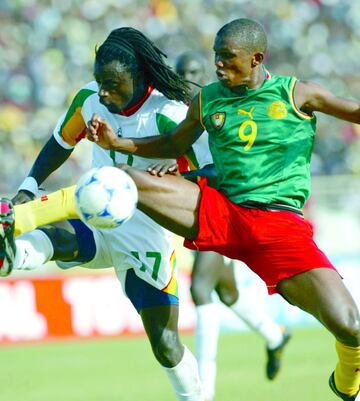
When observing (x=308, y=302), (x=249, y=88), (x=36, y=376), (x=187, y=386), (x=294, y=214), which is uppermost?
(x=249, y=88)

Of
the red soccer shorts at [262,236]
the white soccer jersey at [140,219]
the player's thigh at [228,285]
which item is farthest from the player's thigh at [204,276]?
the red soccer shorts at [262,236]

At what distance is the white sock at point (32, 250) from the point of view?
5.99 m

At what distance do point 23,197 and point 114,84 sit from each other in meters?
0.97

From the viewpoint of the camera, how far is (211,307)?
8.32m

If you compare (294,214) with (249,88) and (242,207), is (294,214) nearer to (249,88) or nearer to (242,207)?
(242,207)

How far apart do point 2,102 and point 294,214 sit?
40.2 ft

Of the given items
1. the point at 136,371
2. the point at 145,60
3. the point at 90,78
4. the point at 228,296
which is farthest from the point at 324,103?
the point at 90,78

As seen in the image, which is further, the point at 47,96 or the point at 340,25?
the point at 340,25

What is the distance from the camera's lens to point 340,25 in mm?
19531

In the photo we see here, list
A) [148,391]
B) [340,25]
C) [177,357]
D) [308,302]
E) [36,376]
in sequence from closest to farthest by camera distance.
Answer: [308,302] → [177,357] → [148,391] → [36,376] → [340,25]

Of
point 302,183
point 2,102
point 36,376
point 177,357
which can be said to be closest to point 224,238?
point 302,183

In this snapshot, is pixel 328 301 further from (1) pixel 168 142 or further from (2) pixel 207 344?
(2) pixel 207 344

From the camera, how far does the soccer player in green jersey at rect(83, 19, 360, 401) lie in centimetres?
577

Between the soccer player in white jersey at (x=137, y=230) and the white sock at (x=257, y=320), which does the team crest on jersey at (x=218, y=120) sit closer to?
the soccer player in white jersey at (x=137, y=230)
